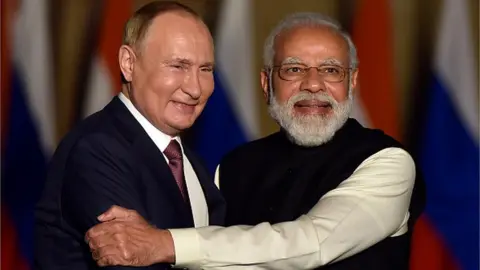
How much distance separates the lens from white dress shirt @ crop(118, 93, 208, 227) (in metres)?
2.02

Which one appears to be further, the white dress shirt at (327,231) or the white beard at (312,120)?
the white beard at (312,120)

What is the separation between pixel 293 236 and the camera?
2064 millimetres

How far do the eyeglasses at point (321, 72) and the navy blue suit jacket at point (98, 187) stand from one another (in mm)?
538

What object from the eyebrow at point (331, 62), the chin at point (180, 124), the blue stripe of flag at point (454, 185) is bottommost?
the blue stripe of flag at point (454, 185)

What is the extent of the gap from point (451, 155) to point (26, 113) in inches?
58.2

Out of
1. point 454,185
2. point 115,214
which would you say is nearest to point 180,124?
point 115,214

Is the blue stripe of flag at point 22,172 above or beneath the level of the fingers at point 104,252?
beneath

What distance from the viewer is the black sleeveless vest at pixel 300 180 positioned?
229cm

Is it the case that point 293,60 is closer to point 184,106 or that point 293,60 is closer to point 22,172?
point 184,106

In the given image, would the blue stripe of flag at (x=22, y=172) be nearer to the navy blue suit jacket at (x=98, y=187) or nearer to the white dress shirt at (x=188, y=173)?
the white dress shirt at (x=188, y=173)

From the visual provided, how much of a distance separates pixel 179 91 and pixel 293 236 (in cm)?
39

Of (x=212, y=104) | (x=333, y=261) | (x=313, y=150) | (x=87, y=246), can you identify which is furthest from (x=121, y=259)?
(x=212, y=104)

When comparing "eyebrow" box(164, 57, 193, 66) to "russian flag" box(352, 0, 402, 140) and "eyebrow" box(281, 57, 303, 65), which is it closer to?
"eyebrow" box(281, 57, 303, 65)

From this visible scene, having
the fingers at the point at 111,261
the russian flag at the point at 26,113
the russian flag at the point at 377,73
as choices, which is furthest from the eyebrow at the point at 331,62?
the russian flag at the point at 26,113
